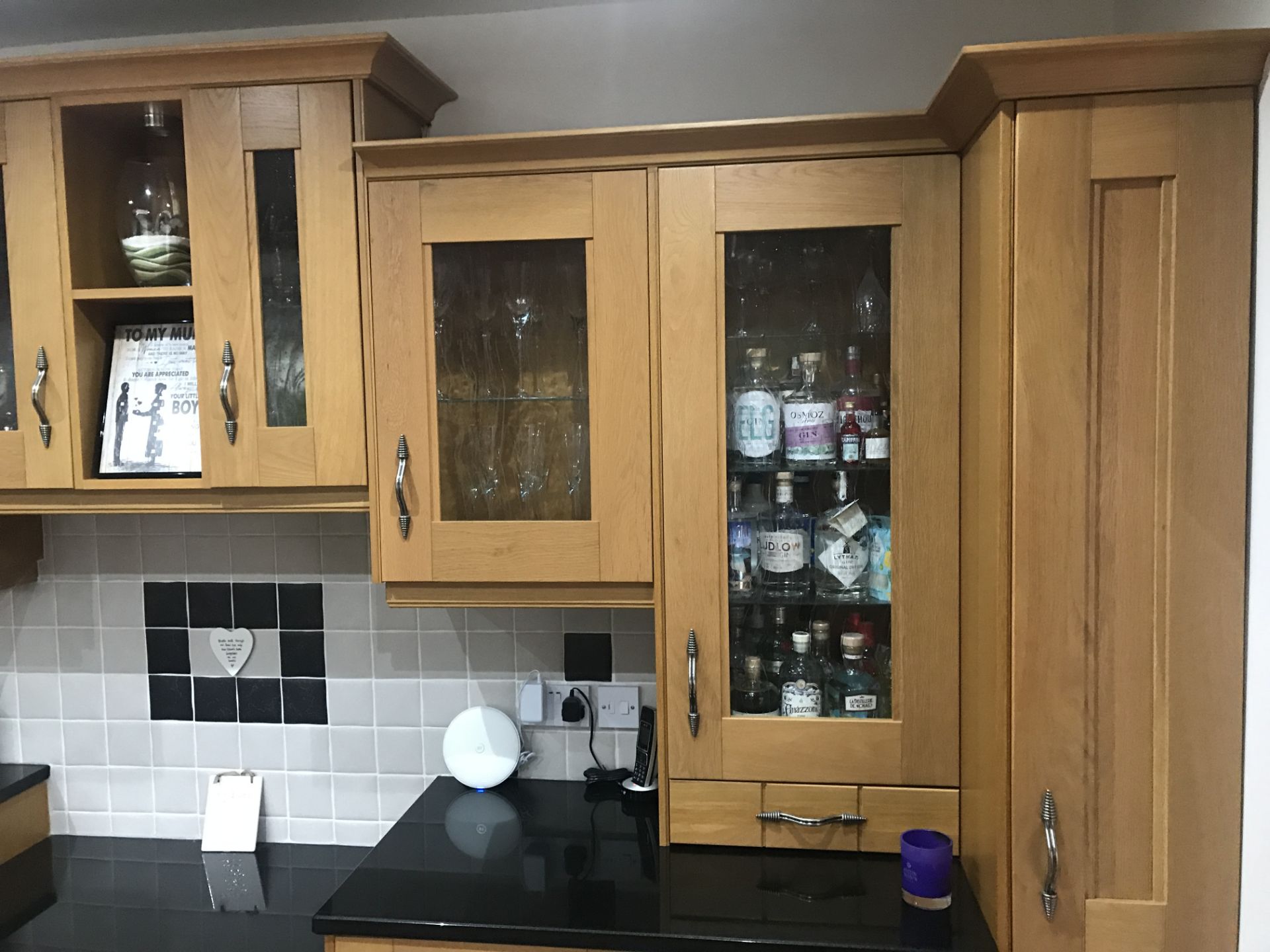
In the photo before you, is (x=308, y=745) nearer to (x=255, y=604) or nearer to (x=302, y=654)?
(x=302, y=654)

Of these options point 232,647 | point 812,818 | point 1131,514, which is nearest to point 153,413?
point 232,647

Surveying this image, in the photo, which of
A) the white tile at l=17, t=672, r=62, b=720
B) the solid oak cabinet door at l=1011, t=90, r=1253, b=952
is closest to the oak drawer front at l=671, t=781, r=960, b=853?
the solid oak cabinet door at l=1011, t=90, r=1253, b=952

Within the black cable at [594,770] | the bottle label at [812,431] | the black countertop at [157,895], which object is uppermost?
the bottle label at [812,431]

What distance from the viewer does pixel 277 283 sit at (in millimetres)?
1692

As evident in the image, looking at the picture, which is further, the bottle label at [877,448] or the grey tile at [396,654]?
the grey tile at [396,654]

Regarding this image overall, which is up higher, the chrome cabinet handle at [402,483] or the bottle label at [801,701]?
the chrome cabinet handle at [402,483]

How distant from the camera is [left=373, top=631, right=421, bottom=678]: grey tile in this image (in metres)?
2.06

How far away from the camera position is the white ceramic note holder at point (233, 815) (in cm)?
209

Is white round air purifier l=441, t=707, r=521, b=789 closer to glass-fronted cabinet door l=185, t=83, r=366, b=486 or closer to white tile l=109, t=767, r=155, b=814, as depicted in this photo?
glass-fronted cabinet door l=185, t=83, r=366, b=486

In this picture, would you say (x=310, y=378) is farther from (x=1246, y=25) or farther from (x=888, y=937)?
(x=1246, y=25)

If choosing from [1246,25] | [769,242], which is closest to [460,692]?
[769,242]

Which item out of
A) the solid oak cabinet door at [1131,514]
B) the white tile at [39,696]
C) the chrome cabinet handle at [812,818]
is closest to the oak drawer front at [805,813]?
the chrome cabinet handle at [812,818]

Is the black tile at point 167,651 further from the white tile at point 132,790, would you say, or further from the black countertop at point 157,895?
the black countertop at point 157,895

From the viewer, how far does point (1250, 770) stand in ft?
4.31
